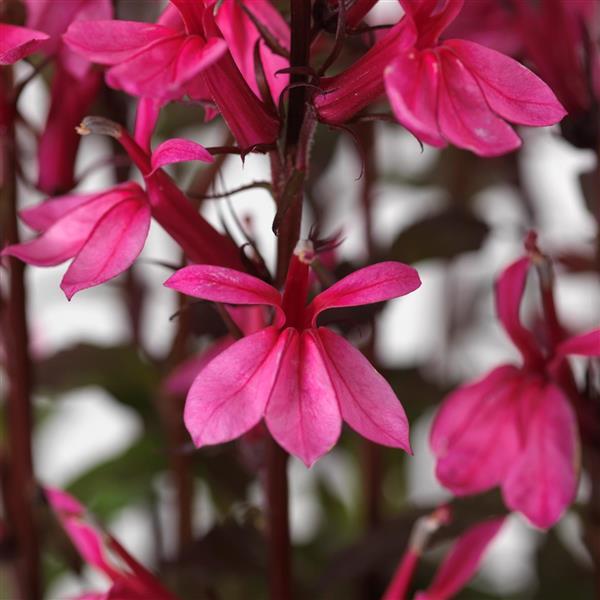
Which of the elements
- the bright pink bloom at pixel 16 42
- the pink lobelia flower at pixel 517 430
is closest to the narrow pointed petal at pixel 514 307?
the pink lobelia flower at pixel 517 430

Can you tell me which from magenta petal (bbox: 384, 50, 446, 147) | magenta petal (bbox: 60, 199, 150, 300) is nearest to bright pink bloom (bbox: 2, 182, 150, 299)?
magenta petal (bbox: 60, 199, 150, 300)

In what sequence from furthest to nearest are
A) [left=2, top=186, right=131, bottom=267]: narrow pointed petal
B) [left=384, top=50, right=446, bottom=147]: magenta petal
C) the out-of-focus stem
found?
the out-of-focus stem
[left=2, top=186, right=131, bottom=267]: narrow pointed petal
[left=384, top=50, right=446, bottom=147]: magenta petal

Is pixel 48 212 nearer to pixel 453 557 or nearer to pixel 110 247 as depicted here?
pixel 110 247

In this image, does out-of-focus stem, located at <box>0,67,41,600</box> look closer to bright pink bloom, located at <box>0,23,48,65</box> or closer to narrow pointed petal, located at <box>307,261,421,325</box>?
bright pink bloom, located at <box>0,23,48,65</box>

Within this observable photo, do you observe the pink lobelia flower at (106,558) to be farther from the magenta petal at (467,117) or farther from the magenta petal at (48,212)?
the magenta petal at (467,117)

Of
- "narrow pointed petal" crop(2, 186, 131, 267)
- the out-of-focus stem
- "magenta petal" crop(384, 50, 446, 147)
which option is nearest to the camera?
"magenta petal" crop(384, 50, 446, 147)

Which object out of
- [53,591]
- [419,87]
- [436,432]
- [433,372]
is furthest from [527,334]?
[53,591]

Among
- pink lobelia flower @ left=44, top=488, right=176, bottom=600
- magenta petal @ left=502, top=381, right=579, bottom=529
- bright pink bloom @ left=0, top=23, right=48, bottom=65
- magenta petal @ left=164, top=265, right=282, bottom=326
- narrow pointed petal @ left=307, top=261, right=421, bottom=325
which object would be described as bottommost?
pink lobelia flower @ left=44, top=488, right=176, bottom=600

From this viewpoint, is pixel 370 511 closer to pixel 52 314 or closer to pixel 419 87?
pixel 419 87

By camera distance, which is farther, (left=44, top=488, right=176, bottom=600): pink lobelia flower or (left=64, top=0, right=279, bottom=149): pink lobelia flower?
(left=44, top=488, right=176, bottom=600): pink lobelia flower
